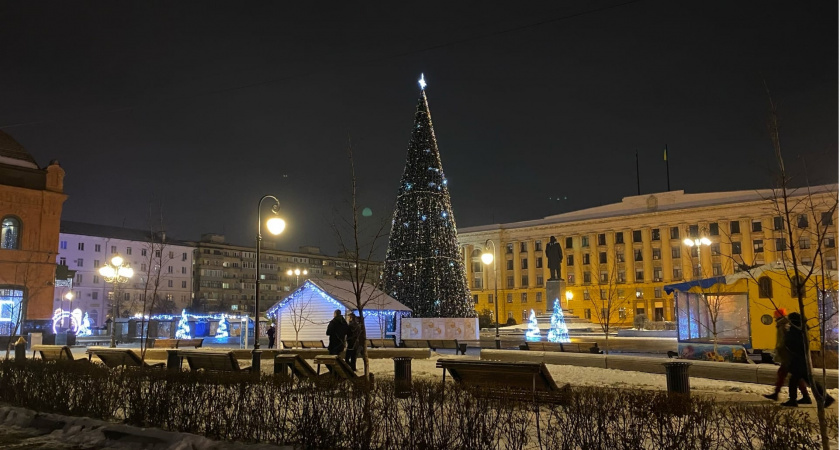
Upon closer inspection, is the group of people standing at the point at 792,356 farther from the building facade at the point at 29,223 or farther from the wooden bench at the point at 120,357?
the building facade at the point at 29,223

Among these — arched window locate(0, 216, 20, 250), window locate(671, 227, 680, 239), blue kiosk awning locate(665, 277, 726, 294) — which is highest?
window locate(671, 227, 680, 239)

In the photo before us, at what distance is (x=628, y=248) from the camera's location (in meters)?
96.3

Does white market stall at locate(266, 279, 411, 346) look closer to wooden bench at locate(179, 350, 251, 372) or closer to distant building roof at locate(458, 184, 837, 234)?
wooden bench at locate(179, 350, 251, 372)

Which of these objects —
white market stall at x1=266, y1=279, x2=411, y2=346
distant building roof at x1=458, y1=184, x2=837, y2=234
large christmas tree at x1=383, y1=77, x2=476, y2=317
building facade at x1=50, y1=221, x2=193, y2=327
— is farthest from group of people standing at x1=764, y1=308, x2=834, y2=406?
building facade at x1=50, y1=221, x2=193, y2=327

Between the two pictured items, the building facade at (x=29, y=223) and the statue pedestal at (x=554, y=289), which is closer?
→ the building facade at (x=29, y=223)

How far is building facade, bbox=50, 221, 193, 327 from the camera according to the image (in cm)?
9588

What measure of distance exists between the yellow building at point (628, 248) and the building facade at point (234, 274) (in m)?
22.6

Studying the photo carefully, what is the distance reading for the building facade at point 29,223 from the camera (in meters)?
43.2

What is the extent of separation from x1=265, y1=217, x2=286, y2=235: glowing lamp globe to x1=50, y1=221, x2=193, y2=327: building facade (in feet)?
258

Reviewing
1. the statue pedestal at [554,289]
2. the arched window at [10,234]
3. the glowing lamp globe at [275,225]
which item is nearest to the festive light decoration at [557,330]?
the statue pedestal at [554,289]

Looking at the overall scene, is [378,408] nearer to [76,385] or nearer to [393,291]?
[76,385]

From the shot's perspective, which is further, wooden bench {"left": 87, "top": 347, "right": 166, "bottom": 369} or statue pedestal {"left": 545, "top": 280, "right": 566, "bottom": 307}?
statue pedestal {"left": 545, "top": 280, "right": 566, "bottom": 307}

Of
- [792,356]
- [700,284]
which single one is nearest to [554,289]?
[700,284]

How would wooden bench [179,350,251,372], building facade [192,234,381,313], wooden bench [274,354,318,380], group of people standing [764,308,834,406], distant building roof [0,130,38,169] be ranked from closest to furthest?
group of people standing [764,308,834,406] < wooden bench [274,354,318,380] < wooden bench [179,350,251,372] < distant building roof [0,130,38,169] < building facade [192,234,381,313]
